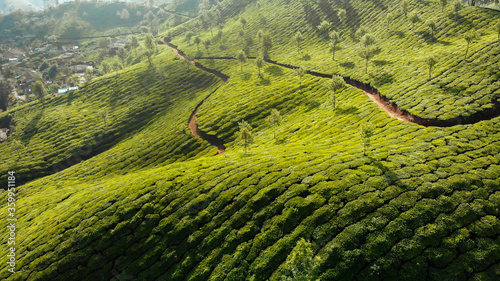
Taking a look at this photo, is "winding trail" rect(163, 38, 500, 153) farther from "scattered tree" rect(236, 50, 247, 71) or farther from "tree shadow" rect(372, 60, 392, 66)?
"scattered tree" rect(236, 50, 247, 71)

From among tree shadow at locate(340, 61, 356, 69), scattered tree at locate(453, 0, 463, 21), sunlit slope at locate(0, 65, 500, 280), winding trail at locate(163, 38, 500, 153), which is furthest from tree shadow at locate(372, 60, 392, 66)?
sunlit slope at locate(0, 65, 500, 280)

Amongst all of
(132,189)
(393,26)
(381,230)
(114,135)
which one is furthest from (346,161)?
(393,26)

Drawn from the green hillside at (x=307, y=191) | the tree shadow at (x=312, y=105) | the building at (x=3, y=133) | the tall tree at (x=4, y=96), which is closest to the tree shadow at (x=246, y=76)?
the green hillside at (x=307, y=191)

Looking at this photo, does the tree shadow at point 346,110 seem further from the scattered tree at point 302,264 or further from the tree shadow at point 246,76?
the tree shadow at point 246,76

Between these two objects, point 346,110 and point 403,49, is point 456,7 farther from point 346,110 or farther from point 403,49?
point 346,110

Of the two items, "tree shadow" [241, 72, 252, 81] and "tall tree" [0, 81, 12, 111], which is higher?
"tall tree" [0, 81, 12, 111]

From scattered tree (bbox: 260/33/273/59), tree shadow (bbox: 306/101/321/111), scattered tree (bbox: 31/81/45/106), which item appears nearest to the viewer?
tree shadow (bbox: 306/101/321/111)
